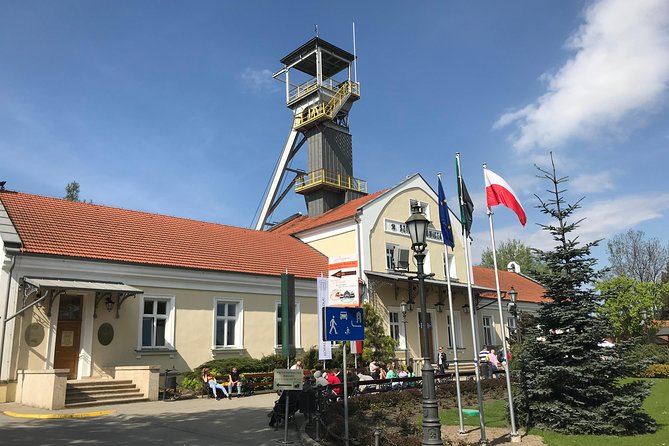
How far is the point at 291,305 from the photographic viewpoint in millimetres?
16625

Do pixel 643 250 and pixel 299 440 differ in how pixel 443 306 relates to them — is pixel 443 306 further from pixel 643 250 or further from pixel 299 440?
pixel 643 250

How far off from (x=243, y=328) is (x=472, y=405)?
9842 mm

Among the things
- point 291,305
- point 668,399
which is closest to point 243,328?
point 291,305

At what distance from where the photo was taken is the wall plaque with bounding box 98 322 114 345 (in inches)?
690

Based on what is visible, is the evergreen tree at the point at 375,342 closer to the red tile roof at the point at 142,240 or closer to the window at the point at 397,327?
the window at the point at 397,327

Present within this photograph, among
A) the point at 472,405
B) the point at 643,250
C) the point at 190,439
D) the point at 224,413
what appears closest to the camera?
the point at 190,439

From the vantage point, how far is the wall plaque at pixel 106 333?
17.5m

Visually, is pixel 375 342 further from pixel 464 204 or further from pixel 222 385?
pixel 464 204

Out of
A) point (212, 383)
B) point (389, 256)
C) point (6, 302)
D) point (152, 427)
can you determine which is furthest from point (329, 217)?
point (152, 427)

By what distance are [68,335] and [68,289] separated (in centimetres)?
182

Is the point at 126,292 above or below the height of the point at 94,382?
above

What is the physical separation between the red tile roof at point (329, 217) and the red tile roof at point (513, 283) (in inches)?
437

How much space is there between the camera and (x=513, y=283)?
4116 cm

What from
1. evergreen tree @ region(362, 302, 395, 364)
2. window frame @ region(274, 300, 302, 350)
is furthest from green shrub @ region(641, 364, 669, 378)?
window frame @ region(274, 300, 302, 350)
